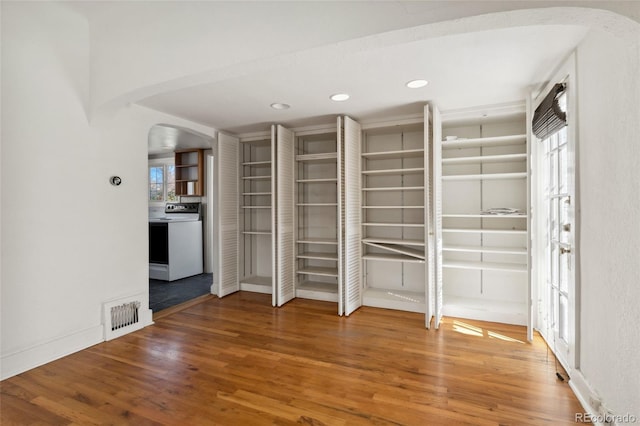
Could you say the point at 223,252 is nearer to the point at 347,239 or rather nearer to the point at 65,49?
the point at 347,239

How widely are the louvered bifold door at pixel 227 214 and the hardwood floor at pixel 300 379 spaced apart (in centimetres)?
111

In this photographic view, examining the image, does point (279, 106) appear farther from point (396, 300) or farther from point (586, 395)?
point (586, 395)

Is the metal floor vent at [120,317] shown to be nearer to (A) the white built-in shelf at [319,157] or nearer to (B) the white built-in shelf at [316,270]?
(B) the white built-in shelf at [316,270]

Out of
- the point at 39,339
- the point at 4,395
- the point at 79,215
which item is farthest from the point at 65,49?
the point at 4,395

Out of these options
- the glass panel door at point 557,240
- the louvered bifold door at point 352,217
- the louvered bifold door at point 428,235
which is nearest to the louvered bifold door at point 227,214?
the louvered bifold door at point 352,217

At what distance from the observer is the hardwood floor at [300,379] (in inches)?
69.5

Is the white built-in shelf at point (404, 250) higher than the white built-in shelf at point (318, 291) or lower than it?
higher

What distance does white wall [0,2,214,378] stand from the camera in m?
2.16

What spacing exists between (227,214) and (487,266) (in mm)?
3179

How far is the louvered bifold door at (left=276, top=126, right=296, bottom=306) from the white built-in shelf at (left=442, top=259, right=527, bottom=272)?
1836 millimetres

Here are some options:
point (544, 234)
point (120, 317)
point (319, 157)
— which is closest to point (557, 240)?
point (544, 234)

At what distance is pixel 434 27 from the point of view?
135 cm

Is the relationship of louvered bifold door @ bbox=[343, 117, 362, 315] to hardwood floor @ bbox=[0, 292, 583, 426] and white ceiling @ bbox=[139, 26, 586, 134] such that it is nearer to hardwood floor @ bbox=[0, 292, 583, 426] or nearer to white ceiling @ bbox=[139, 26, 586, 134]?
white ceiling @ bbox=[139, 26, 586, 134]

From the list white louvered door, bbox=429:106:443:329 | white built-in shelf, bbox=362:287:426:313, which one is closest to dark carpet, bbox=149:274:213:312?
white built-in shelf, bbox=362:287:426:313
